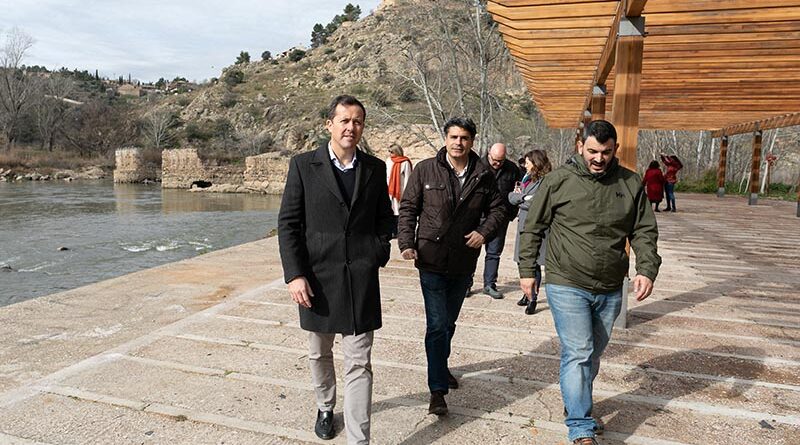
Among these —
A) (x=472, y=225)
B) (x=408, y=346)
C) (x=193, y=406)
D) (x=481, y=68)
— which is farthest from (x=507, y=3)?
(x=481, y=68)

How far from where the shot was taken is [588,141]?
2523 mm

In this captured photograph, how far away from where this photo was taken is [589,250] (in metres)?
2.54

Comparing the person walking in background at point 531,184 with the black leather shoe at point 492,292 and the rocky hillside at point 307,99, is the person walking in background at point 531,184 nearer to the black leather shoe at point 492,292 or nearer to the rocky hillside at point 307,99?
the black leather shoe at point 492,292

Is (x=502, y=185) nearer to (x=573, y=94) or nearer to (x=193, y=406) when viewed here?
(x=193, y=406)

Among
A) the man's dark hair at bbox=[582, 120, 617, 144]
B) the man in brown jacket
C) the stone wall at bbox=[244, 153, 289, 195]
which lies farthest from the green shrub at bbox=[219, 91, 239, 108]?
the man's dark hair at bbox=[582, 120, 617, 144]

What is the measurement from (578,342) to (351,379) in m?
1.13

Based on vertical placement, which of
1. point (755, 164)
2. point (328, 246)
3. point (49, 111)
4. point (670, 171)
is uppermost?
point (49, 111)

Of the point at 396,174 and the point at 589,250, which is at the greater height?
the point at 396,174

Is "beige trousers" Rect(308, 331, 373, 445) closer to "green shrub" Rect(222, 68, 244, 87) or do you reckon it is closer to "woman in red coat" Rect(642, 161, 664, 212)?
"woman in red coat" Rect(642, 161, 664, 212)

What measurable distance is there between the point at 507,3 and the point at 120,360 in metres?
4.12

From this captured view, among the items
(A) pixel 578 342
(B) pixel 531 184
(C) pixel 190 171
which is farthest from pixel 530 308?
(C) pixel 190 171

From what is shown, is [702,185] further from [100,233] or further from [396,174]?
[100,233]

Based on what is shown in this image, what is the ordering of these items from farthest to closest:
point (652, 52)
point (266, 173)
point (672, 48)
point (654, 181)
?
point (266, 173), point (654, 181), point (652, 52), point (672, 48)

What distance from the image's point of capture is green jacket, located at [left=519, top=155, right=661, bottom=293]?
2.54 metres
